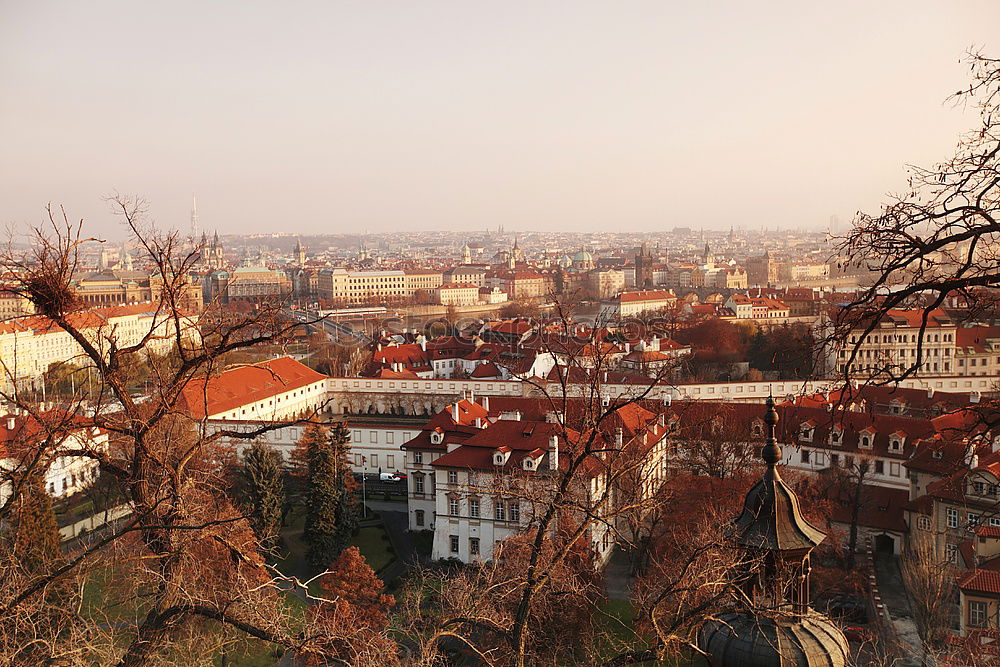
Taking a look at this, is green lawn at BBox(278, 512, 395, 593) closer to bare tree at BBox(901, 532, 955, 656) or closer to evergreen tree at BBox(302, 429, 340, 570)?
evergreen tree at BBox(302, 429, 340, 570)

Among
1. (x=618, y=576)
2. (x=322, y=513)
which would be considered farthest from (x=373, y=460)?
(x=618, y=576)

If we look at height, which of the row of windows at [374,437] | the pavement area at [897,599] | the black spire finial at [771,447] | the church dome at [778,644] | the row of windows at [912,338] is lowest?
the pavement area at [897,599]

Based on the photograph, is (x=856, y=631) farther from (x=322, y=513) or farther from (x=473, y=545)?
(x=322, y=513)

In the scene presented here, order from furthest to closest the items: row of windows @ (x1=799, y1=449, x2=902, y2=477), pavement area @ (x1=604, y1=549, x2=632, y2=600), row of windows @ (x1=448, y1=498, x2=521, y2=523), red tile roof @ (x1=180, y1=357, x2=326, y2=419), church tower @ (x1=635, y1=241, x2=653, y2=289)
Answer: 1. church tower @ (x1=635, y1=241, x2=653, y2=289)
2. red tile roof @ (x1=180, y1=357, x2=326, y2=419)
3. row of windows @ (x1=799, y1=449, x2=902, y2=477)
4. row of windows @ (x1=448, y1=498, x2=521, y2=523)
5. pavement area @ (x1=604, y1=549, x2=632, y2=600)

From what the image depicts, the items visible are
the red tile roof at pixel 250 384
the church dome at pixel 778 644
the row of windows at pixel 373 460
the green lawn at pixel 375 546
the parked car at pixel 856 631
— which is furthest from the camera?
the red tile roof at pixel 250 384

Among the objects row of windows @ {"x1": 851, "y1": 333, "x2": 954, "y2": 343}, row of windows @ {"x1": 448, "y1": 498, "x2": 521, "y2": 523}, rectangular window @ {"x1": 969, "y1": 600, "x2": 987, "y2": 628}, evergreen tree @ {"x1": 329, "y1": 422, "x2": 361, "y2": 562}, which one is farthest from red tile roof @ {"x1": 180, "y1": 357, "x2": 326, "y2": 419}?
row of windows @ {"x1": 851, "y1": 333, "x2": 954, "y2": 343}

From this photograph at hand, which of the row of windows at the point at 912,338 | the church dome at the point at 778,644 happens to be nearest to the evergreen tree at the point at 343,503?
the church dome at the point at 778,644

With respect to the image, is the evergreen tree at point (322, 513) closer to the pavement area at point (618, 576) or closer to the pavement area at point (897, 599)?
the pavement area at point (618, 576)
